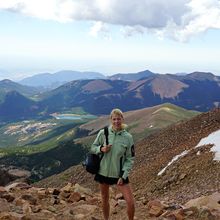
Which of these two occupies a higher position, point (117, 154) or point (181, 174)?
point (117, 154)

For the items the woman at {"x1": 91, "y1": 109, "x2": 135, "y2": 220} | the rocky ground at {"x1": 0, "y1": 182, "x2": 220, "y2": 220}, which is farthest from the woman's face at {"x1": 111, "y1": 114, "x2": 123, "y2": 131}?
the rocky ground at {"x1": 0, "y1": 182, "x2": 220, "y2": 220}

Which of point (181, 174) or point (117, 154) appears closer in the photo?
point (117, 154)

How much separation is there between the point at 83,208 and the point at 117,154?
5631mm

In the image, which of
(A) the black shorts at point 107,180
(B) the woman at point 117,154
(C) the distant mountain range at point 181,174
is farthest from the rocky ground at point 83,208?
(B) the woman at point 117,154

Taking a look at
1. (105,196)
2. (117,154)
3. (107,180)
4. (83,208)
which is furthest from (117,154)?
(83,208)

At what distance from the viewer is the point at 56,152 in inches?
7249

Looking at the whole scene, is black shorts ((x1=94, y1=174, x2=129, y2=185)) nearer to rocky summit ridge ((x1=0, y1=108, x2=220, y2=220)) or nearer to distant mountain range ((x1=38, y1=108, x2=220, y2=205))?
rocky summit ridge ((x1=0, y1=108, x2=220, y2=220))

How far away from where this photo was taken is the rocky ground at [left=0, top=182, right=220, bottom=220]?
1476 centimetres

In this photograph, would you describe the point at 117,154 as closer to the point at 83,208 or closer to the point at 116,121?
the point at 116,121

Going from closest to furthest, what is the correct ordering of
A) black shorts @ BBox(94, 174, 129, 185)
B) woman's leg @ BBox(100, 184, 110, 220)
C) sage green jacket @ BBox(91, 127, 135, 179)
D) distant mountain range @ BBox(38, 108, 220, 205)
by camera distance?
sage green jacket @ BBox(91, 127, 135, 179)
black shorts @ BBox(94, 174, 129, 185)
woman's leg @ BBox(100, 184, 110, 220)
distant mountain range @ BBox(38, 108, 220, 205)

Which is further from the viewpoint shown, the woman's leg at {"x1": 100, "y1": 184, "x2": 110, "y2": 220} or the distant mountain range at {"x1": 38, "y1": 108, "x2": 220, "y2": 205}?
the distant mountain range at {"x1": 38, "y1": 108, "x2": 220, "y2": 205}

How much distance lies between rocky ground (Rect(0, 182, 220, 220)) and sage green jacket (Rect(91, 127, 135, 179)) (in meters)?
3.08

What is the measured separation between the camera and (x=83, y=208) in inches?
656

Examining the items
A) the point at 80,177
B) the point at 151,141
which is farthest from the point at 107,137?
the point at 151,141
